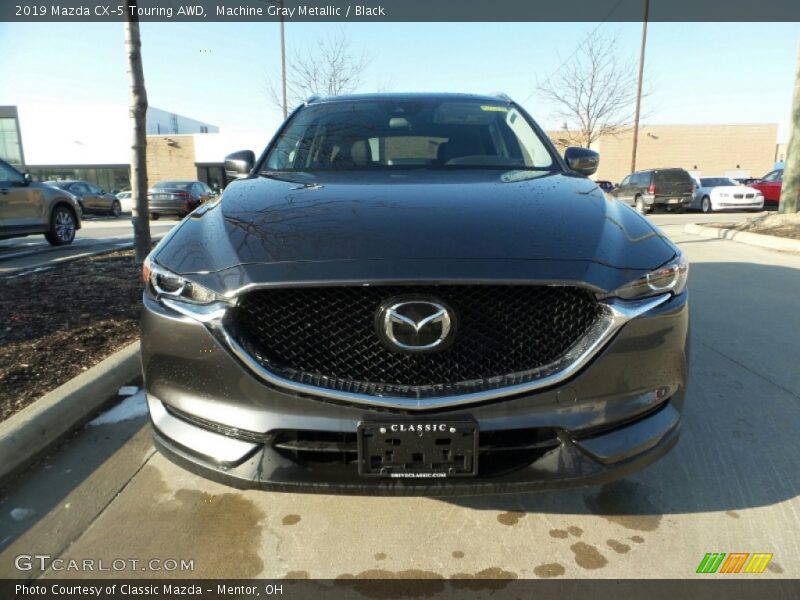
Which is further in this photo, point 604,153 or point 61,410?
point 604,153

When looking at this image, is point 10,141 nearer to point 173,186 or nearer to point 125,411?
point 173,186

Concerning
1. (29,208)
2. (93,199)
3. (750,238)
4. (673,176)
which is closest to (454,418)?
(750,238)

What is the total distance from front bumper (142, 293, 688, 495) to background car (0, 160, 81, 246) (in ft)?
32.0

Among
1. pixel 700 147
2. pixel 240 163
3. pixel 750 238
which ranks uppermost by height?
pixel 700 147

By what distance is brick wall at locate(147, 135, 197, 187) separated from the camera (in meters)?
42.4

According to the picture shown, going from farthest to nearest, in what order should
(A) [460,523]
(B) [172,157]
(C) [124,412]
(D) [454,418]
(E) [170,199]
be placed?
(B) [172,157], (E) [170,199], (C) [124,412], (A) [460,523], (D) [454,418]

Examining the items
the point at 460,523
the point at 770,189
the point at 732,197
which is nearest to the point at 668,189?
the point at 732,197

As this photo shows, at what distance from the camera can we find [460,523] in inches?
82.8

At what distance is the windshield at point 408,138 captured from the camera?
9.64 feet

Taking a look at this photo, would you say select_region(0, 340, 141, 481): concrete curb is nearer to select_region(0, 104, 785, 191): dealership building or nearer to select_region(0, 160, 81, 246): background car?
select_region(0, 160, 81, 246): background car

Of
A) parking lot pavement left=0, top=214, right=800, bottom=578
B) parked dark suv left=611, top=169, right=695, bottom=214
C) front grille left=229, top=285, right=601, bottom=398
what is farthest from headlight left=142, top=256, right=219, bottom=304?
parked dark suv left=611, top=169, right=695, bottom=214

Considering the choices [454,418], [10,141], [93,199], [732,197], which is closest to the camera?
[454,418]

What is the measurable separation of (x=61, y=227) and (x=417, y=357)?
10926 millimetres

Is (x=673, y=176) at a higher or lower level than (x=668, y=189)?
higher
